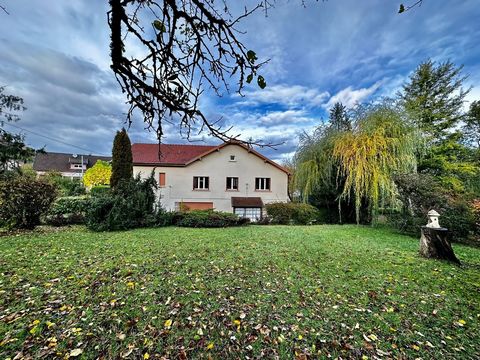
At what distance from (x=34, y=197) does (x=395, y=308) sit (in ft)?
37.4

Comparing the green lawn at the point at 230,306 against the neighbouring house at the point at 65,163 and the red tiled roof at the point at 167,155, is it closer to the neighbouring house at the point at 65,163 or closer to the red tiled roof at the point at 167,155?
the red tiled roof at the point at 167,155

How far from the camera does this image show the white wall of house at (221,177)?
1841 cm

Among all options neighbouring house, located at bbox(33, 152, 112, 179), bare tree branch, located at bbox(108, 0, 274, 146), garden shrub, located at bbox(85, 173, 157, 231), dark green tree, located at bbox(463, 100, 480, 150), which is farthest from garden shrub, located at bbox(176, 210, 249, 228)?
neighbouring house, located at bbox(33, 152, 112, 179)

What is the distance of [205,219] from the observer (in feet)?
37.3

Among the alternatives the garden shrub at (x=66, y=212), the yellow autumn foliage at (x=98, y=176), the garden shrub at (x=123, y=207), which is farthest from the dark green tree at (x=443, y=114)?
the yellow autumn foliage at (x=98, y=176)

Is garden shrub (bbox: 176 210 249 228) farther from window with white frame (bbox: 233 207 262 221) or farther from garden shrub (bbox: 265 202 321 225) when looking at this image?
window with white frame (bbox: 233 207 262 221)

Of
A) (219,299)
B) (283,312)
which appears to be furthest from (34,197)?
(283,312)

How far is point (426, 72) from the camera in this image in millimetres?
18547

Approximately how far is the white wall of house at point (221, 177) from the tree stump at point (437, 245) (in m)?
13.4

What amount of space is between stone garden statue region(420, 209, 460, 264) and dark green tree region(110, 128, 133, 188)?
1542cm

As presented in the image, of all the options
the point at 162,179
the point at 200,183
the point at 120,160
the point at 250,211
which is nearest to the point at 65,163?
the point at 162,179

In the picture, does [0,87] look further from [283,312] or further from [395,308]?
[395,308]

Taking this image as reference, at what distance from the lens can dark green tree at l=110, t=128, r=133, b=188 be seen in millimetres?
15180

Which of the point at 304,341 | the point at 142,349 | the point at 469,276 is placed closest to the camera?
the point at 142,349
